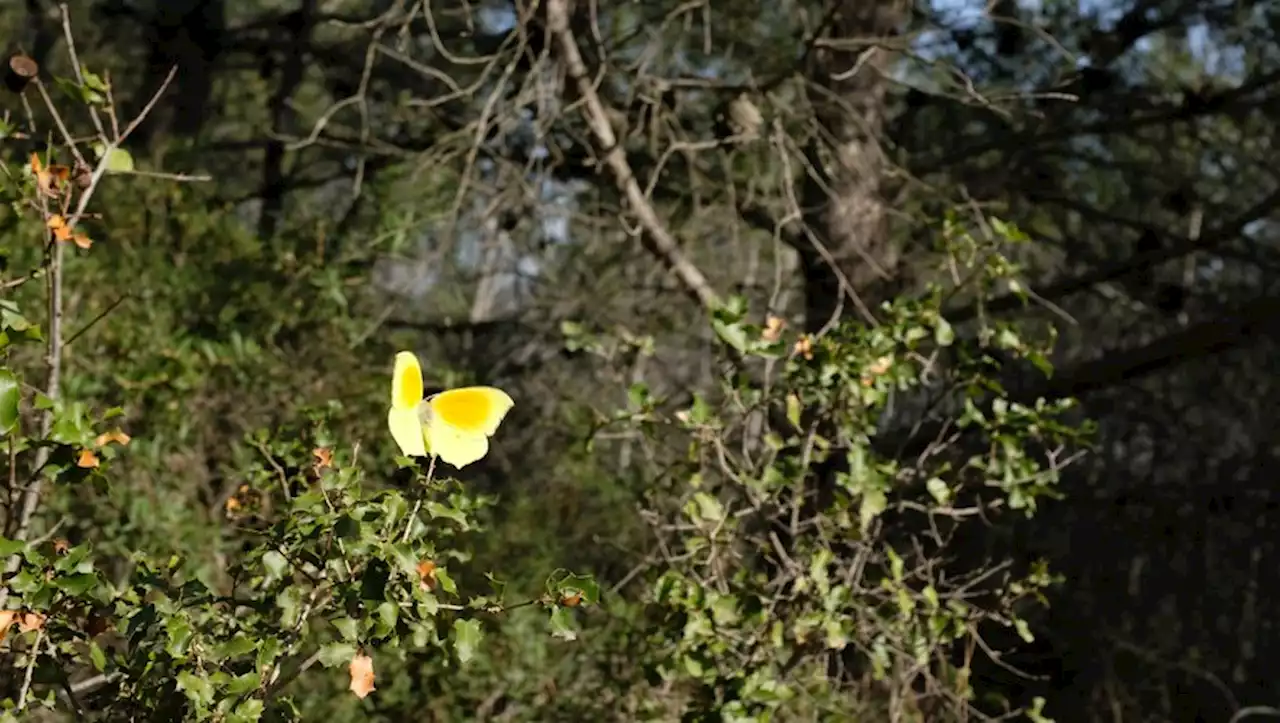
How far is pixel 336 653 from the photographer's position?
1550mm

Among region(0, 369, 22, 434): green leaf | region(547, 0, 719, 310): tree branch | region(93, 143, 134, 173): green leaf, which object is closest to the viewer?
region(0, 369, 22, 434): green leaf

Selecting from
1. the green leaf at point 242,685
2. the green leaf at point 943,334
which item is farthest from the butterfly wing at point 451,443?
the green leaf at point 943,334

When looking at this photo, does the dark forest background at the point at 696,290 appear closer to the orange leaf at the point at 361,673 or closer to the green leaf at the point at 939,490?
the green leaf at the point at 939,490

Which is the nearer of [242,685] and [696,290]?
[242,685]

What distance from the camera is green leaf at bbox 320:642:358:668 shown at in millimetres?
1537

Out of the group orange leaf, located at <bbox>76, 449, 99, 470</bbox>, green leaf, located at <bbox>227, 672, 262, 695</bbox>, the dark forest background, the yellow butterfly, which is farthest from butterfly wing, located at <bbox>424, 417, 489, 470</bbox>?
the dark forest background

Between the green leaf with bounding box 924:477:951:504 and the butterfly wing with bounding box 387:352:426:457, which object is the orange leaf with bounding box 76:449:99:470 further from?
the green leaf with bounding box 924:477:951:504

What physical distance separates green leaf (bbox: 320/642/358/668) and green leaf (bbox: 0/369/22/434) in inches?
17.7

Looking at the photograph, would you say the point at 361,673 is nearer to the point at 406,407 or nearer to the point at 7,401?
the point at 406,407

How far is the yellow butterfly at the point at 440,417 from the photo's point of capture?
1.49 m

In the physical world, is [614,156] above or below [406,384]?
below

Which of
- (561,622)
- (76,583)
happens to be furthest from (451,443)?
(76,583)

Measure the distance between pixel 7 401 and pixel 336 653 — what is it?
48 cm

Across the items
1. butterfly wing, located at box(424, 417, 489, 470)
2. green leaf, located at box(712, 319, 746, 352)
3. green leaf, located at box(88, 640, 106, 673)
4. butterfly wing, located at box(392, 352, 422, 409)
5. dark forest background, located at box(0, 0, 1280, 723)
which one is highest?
butterfly wing, located at box(392, 352, 422, 409)
